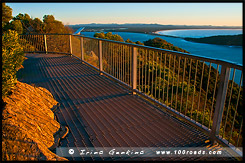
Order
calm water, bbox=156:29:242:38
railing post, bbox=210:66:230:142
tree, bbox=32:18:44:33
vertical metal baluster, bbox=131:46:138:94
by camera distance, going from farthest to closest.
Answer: calm water, bbox=156:29:242:38, tree, bbox=32:18:44:33, vertical metal baluster, bbox=131:46:138:94, railing post, bbox=210:66:230:142

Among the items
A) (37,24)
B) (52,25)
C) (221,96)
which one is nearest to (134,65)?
(221,96)

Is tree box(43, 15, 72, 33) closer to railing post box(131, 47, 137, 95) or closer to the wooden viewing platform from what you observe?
the wooden viewing platform

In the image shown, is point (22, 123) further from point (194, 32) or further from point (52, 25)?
point (194, 32)

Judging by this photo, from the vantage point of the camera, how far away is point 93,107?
12.8 feet

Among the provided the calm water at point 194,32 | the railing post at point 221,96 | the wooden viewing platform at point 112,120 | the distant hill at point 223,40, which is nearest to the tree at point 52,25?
the wooden viewing platform at point 112,120

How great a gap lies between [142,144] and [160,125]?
2.27 ft

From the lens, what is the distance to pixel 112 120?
337 cm

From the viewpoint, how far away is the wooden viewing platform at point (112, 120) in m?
2.73

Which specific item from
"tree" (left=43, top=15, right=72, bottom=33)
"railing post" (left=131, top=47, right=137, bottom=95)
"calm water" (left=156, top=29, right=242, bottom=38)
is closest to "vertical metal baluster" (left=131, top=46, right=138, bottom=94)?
"railing post" (left=131, top=47, right=137, bottom=95)

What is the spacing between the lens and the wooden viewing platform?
273cm

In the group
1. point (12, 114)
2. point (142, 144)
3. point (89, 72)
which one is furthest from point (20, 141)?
point (89, 72)

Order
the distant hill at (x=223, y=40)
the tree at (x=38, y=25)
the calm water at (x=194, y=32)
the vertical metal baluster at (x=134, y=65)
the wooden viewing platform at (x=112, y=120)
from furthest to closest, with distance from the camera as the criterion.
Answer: the calm water at (x=194, y=32)
the distant hill at (x=223, y=40)
the tree at (x=38, y=25)
the vertical metal baluster at (x=134, y=65)
the wooden viewing platform at (x=112, y=120)

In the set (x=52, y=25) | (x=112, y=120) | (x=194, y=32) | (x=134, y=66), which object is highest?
(x=194, y=32)

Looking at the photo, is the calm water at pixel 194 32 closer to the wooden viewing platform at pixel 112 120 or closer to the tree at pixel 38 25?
the tree at pixel 38 25
